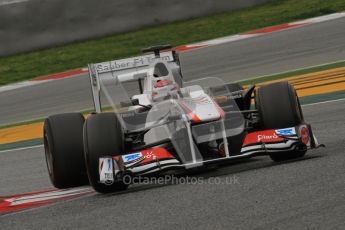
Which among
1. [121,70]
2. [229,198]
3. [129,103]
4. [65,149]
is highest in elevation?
[121,70]

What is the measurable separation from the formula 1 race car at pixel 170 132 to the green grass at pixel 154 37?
910 centimetres

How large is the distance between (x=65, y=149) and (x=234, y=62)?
8.03 m

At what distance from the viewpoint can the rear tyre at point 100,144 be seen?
749cm

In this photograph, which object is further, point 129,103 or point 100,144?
point 129,103

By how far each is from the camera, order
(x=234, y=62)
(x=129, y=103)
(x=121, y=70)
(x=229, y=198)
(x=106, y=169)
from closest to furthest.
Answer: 1. (x=229, y=198)
2. (x=106, y=169)
3. (x=129, y=103)
4. (x=121, y=70)
5. (x=234, y=62)

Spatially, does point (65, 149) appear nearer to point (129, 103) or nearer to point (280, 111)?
point (129, 103)

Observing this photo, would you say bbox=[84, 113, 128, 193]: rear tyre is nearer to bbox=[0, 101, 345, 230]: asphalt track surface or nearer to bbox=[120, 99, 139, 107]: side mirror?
bbox=[0, 101, 345, 230]: asphalt track surface

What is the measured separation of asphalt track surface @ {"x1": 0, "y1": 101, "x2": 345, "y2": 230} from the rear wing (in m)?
1.43

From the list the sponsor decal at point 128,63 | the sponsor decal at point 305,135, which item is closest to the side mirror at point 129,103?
the sponsor decal at point 128,63

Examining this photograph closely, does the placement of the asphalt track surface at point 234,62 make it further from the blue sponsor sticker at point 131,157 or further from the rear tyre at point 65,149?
the blue sponsor sticker at point 131,157

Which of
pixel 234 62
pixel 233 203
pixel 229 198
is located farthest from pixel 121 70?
pixel 234 62

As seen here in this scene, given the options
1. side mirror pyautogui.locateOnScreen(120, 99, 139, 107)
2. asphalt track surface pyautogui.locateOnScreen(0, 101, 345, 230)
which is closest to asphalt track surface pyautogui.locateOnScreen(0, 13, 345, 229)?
asphalt track surface pyautogui.locateOnScreen(0, 101, 345, 230)

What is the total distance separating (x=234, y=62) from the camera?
16.0 meters

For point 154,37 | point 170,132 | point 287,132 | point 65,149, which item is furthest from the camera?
point 154,37
